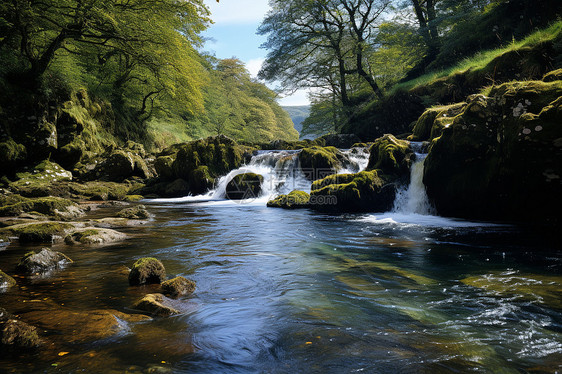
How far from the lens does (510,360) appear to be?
221cm

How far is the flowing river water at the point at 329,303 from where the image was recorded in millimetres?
2236

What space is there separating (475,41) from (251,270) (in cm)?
1886

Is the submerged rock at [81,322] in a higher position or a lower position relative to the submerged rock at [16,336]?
lower

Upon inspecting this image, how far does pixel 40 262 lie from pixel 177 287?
215 centimetres

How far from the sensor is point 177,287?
3.57 m

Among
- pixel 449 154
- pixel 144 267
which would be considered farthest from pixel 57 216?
pixel 449 154

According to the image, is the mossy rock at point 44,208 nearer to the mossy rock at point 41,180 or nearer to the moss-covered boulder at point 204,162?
the mossy rock at point 41,180

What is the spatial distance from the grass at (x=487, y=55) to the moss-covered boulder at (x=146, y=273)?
13.1 meters

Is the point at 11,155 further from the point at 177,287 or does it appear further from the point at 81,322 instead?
the point at 81,322

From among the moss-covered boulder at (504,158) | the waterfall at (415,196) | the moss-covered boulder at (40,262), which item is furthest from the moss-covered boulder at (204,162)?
the moss-covered boulder at (40,262)

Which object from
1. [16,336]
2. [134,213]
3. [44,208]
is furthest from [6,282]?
[44,208]

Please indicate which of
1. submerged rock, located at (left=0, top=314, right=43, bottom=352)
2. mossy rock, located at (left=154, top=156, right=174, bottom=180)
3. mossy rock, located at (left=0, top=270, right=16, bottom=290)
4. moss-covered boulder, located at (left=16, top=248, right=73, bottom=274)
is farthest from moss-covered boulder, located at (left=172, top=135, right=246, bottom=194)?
submerged rock, located at (left=0, top=314, right=43, bottom=352)

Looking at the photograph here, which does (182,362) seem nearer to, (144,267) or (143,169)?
(144,267)

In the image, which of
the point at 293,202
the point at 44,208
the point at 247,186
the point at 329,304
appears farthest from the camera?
the point at 247,186
